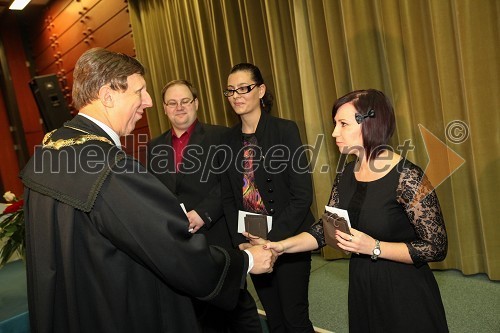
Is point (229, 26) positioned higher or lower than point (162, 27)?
lower

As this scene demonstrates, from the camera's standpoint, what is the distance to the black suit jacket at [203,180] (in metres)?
2.47

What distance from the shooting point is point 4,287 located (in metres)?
2.14

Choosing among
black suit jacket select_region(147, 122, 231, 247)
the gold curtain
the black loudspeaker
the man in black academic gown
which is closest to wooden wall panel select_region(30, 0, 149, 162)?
the black loudspeaker

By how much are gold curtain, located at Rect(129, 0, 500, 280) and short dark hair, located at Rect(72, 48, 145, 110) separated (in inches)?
89.3

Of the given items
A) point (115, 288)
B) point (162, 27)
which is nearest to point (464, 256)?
point (115, 288)

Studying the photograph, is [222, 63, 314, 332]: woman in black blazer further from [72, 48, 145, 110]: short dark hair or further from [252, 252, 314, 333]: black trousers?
[72, 48, 145, 110]: short dark hair

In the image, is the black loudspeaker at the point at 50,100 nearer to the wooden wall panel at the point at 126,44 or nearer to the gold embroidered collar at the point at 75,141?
the wooden wall panel at the point at 126,44

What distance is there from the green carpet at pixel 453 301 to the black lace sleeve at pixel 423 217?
122cm

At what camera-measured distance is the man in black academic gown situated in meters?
1.22

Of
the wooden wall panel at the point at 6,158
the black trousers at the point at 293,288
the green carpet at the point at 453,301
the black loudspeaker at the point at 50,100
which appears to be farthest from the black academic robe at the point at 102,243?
Result: the wooden wall panel at the point at 6,158

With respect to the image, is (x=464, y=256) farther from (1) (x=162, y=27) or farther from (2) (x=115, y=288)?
(1) (x=162, y=27)

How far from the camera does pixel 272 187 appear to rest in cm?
214

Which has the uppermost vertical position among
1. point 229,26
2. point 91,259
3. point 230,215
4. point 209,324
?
point 229,26

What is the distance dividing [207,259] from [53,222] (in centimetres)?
51
